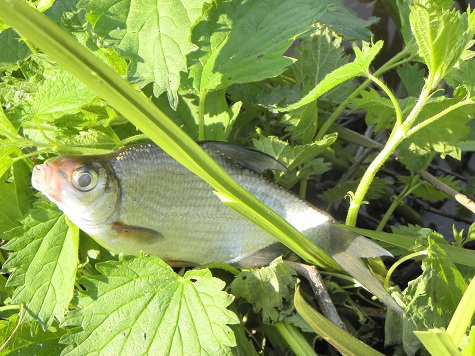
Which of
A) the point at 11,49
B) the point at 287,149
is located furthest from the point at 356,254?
the point at 11,49

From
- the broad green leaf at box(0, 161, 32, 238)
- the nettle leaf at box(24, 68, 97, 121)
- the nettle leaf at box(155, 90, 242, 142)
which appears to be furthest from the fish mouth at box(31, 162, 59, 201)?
the nettle leaf at box(155, 90, 242, 142)

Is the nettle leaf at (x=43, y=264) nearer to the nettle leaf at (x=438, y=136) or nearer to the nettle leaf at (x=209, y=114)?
the nettle leaf at (x=209, y=114)

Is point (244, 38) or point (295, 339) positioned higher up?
point (244, 38)

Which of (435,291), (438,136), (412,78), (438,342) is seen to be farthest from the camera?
(412,78)

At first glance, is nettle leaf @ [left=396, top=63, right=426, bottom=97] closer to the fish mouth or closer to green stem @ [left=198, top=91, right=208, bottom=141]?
green stem @ [left=198, top=91, right=208, bottom=141]

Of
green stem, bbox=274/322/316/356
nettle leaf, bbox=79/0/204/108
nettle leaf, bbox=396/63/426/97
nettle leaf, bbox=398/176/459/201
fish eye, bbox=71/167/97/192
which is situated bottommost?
nettle leaf, bbox=398/176/459/201

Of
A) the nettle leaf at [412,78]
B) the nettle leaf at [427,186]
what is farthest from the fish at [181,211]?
the nettle leaf at [412,78]

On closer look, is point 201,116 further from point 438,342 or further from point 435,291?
point 438,342

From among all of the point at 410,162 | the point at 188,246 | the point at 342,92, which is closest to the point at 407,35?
the point at 342,92
